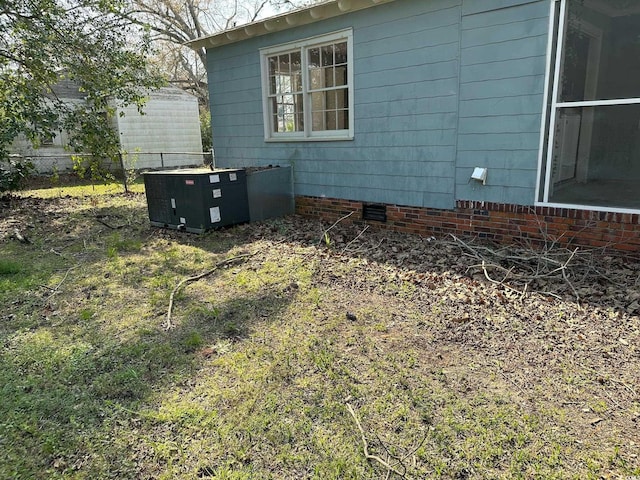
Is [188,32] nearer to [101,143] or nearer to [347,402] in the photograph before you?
[101,143]

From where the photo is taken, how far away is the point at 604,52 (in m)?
7.33

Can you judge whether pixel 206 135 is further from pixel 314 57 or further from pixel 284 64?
pixel 314 57

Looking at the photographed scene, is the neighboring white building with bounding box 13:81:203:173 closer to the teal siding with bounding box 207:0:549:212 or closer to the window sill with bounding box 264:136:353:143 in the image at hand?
the window sill with bounding box 264:136:353:143

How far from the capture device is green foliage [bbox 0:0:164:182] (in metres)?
7.57

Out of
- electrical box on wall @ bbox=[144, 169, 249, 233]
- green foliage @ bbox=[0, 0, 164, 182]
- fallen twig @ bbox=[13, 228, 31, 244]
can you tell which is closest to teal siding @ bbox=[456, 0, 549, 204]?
electrical box on wall @ bbox=[144, 169, 249, 233]

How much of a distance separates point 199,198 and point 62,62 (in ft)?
14.2

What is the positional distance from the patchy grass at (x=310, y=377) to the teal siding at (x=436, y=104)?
55.4 inches

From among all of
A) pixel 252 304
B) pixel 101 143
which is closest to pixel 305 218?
pixel 252 304

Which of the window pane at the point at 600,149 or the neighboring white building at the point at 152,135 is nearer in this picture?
the window pane at the point at 600,149

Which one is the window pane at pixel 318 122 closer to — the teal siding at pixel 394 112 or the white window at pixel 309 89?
the white window at pixel 309 89

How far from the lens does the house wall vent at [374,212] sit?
6.34 metres

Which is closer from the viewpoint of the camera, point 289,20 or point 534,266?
point 534,266

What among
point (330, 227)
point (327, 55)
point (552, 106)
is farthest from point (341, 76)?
point (552, 106)

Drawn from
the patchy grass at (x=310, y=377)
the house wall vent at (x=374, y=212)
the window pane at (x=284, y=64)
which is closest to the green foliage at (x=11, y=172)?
the window pane at (x=284, y=64)
